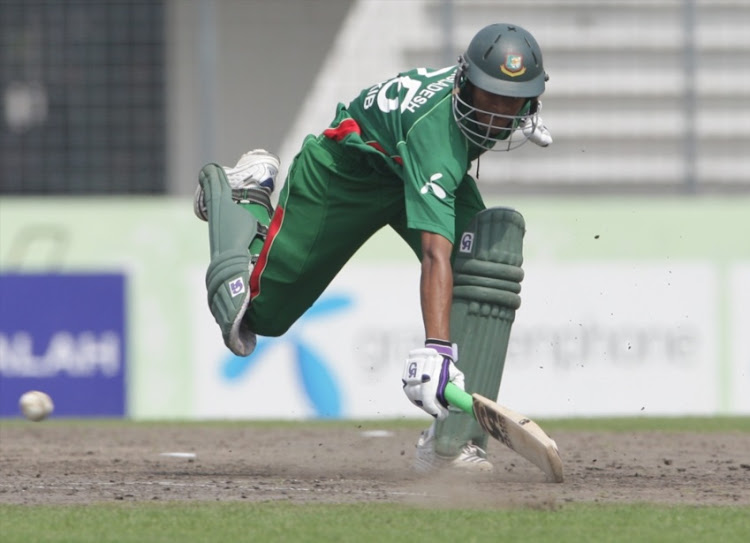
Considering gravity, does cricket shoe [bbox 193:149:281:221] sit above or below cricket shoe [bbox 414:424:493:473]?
above

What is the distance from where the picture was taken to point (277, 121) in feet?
52.2

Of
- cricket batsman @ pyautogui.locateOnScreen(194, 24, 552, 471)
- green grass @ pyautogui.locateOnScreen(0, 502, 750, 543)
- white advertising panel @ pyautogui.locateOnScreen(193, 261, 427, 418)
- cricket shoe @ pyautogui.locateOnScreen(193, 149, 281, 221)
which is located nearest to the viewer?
green grass @ pyautogui.locateOnScreen(0, 502, 750, 543)

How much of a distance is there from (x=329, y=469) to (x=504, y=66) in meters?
2.24

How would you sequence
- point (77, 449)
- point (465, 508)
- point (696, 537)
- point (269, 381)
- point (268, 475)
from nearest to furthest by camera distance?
point (696, 537)
point (465, 508)
point (268, 475)
point (77, 449)
point (269, 381)

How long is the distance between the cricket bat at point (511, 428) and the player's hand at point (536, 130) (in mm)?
1396

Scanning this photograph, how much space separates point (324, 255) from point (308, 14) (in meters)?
8.70

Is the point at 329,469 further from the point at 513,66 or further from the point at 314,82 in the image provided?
the point at 314,82

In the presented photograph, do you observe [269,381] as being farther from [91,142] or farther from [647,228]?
[91,142]

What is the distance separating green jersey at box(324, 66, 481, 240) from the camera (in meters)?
6.56

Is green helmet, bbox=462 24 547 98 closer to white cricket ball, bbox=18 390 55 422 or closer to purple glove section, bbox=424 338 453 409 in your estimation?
purple glove section, bbox=424 338 453 409

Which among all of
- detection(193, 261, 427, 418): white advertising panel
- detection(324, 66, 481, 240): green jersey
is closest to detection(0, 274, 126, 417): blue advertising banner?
detection(193, 261, 427, 418): white advertising panel

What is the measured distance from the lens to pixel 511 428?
6301 mm

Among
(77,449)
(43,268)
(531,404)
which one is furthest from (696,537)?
(43,268)

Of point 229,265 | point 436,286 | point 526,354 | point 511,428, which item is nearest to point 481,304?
point 436,286
